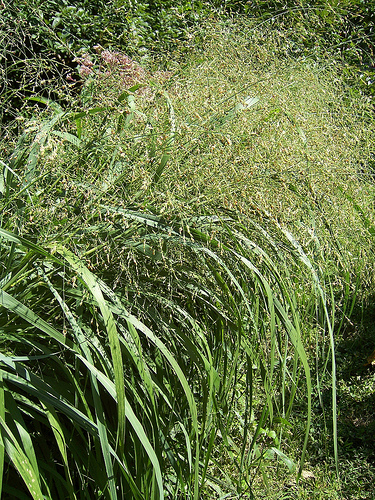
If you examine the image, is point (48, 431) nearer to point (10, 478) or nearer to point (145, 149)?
point (10, 478)

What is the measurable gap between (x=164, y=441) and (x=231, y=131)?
0.90 m

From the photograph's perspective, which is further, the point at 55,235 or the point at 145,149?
the point at 145,149

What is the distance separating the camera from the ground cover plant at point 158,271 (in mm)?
1216

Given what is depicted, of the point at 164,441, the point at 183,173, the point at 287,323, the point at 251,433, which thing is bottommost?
the point at 251,433

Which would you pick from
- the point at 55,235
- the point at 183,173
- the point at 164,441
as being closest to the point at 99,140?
the point at 183,173

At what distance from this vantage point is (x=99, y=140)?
4.78ft

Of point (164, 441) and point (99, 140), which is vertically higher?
point (99, 140)

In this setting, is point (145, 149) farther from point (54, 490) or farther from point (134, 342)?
point (54, 490)

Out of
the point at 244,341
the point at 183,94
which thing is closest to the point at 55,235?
the point at 244,341

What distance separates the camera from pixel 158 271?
1.46 m

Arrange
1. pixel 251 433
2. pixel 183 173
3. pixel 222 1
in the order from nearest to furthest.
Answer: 1. pixel 183 173
2. pixel 251 433
3. pixel 222 1

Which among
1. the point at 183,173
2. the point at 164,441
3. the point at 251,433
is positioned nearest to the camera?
the point at 164,441

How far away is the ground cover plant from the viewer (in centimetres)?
122

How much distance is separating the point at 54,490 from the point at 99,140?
38.8 inches
